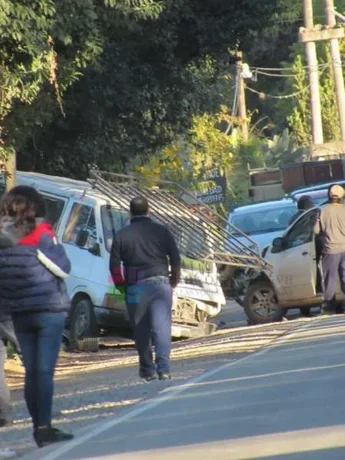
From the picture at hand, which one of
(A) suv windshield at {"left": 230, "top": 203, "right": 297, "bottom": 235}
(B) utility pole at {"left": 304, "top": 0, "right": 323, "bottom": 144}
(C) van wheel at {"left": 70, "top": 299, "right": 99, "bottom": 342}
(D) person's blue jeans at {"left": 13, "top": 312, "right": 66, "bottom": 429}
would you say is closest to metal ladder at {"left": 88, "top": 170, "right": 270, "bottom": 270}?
(C) van wheel at {"left": 70, "top": 299, "right": 99, "bottom": 342}

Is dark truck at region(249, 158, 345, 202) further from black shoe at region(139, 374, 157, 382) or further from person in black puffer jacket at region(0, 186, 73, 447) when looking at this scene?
person in black puffer jacket at region(0, 186, 73, 447)

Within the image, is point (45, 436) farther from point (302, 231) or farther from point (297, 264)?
point (302, 231)

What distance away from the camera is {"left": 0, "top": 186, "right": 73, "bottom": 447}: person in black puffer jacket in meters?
10.7

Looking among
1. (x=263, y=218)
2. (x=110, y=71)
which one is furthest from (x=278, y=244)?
(x=263, y=218)

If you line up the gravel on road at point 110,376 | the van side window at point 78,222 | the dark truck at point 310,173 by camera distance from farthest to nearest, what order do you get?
1. the dark truck at point 310,173
2. the van side window at point 78,222
3. the gravel on road at point 110,376

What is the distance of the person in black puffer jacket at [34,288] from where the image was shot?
10.7 meters

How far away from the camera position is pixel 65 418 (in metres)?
12.9

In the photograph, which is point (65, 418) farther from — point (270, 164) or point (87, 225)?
point (270, 164)

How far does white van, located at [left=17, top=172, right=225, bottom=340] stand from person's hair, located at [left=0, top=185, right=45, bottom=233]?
10847 millimetres

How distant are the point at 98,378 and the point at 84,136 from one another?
8.37 m

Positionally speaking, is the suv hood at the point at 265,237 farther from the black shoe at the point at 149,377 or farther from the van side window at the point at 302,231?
the black shoe at the point at 149,377

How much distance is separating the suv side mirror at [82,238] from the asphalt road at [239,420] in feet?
22.8

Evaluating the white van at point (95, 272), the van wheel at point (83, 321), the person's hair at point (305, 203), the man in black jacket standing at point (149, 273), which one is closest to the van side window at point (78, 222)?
the white van at point (95, 272)

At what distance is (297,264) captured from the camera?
2334 centimetres
